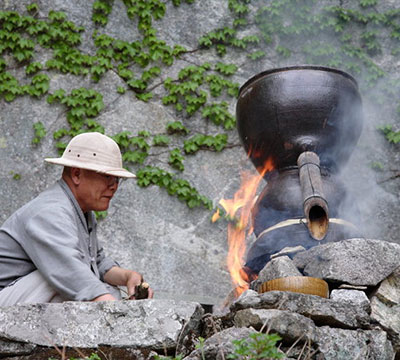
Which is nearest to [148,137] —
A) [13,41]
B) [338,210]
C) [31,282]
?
[13,41]

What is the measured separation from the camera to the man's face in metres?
3.09

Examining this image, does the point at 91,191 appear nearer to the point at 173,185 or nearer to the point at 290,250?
the point at 290,250

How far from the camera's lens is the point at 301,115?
3.91 metres

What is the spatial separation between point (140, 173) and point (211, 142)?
72cm

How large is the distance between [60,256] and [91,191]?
1.66 ft

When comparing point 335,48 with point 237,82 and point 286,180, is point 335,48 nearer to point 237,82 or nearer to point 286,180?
point 237,82

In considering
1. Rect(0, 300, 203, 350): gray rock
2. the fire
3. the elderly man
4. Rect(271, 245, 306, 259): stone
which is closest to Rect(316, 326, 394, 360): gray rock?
Rect(0, 300, 203, 350): gray rock

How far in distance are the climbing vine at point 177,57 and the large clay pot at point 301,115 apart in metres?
1.92

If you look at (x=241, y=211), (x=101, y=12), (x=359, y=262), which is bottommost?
(x=241, y=211)

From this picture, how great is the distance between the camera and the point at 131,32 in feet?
20.9

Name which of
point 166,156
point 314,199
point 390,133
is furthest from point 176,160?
point 314,199

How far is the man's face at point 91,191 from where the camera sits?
3.09m

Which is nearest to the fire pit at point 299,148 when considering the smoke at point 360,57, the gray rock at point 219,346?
the gray rock at point 219,346

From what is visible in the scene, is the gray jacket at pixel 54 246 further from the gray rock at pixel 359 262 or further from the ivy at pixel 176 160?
the ivy at pixel 176 160
